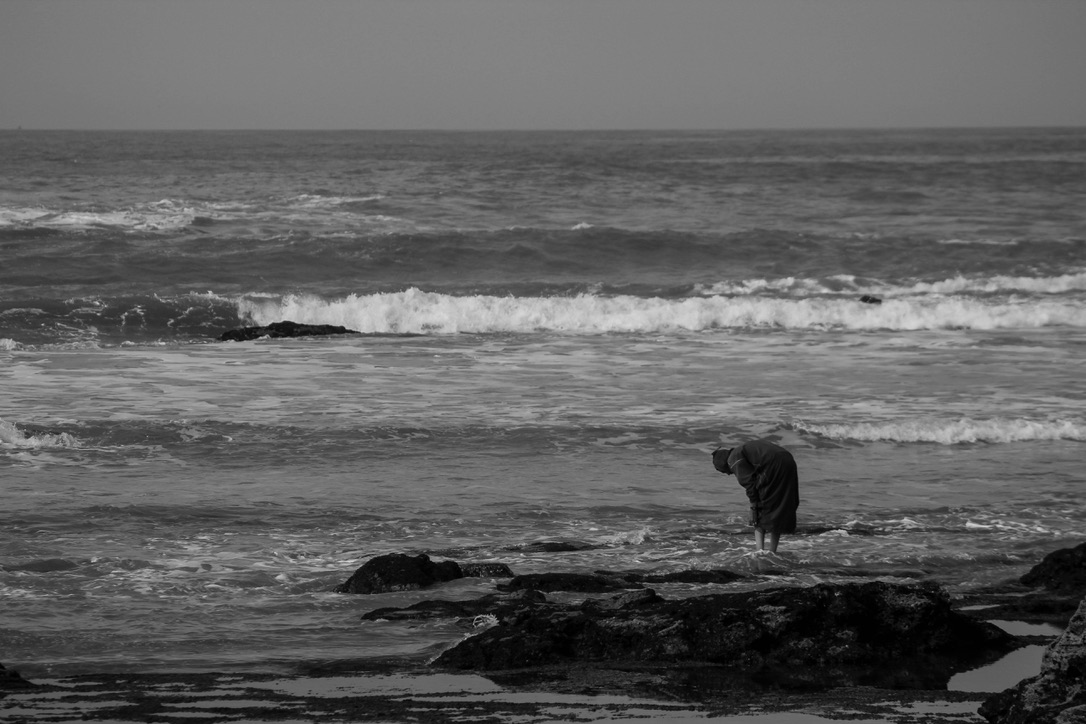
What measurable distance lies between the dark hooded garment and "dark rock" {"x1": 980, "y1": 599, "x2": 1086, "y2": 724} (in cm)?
367

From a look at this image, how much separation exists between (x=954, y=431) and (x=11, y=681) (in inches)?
387

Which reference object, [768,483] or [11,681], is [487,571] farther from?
[11,681]

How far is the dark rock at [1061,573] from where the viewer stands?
8.41m

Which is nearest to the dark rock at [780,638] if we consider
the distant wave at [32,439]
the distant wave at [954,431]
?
the distant wave at [954,431]

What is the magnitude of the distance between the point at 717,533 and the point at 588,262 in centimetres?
1992

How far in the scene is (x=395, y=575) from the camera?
855 centimetres

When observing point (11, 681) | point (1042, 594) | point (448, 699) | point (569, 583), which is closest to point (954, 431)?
point (1042, 594)

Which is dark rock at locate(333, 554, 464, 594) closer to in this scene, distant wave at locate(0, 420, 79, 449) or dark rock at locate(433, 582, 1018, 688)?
dark rock at locate(433, 582, 1018, 688)

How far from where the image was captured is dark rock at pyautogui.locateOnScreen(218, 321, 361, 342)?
20.5m

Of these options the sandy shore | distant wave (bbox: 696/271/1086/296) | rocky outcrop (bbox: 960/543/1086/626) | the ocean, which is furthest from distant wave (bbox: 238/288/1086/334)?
the sandy shore

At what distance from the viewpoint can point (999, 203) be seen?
136 feet

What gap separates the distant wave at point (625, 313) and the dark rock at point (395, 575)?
13.9m

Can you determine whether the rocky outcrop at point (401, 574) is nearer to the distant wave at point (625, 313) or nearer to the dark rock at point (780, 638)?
the dark rock at point (780, 638)

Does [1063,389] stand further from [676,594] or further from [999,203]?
[999,203]
